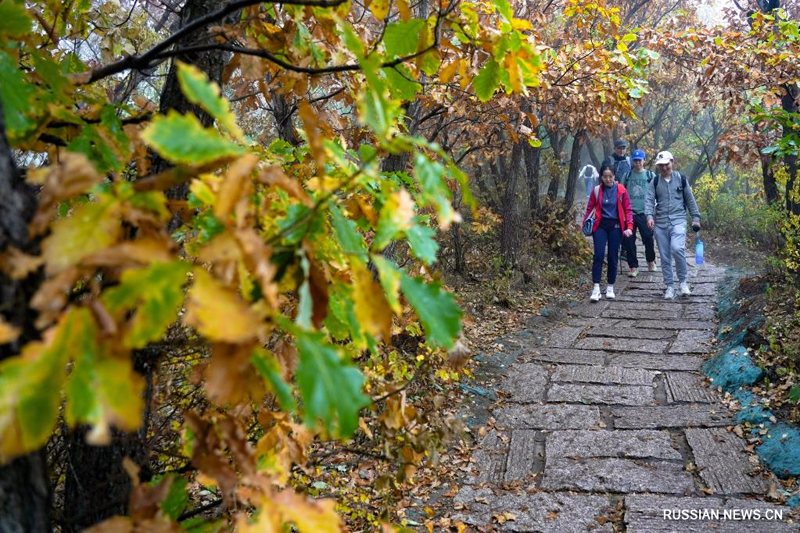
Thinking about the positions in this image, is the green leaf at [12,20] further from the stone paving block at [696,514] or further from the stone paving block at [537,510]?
the stone paving block at [696,514]

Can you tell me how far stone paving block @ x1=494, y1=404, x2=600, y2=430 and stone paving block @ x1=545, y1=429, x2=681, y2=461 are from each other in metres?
0.16

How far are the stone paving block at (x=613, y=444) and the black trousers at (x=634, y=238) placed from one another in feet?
18.7

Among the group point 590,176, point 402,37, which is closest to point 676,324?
point 402,37

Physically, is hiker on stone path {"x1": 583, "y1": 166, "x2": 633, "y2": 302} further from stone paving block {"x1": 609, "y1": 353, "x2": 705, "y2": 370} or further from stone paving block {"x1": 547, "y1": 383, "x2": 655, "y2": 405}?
stone paving block {"x1": 547, "y1": 383, "x2": 655, "y2": 405}

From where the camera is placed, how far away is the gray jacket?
765 centimetres

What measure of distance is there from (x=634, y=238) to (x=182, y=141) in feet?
34.3

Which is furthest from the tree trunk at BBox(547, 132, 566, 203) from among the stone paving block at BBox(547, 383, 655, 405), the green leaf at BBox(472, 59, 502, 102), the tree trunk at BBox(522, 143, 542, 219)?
the green leaf at BBox(472, 59, 502, 102)

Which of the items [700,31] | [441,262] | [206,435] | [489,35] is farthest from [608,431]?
[700,31]

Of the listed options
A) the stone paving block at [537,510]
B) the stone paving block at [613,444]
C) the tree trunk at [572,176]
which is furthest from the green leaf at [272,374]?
the tree trunk at [572,176]

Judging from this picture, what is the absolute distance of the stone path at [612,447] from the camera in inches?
133

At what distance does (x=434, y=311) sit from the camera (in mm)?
840

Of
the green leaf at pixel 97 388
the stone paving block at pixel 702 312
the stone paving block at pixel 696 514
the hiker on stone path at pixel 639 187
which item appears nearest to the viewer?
the green leaf at pixel 97 388

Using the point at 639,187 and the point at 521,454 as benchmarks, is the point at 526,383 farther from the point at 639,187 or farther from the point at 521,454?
the point at 639,187

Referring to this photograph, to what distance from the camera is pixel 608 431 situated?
4.44 m
